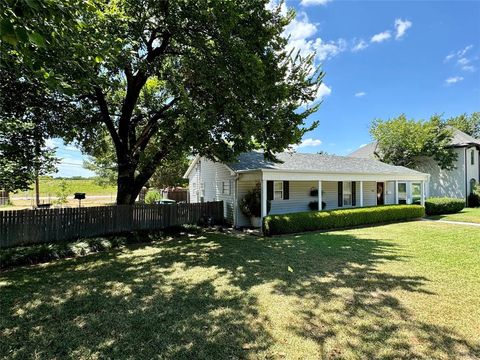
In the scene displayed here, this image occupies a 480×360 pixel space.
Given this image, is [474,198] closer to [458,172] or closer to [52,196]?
[458,172]

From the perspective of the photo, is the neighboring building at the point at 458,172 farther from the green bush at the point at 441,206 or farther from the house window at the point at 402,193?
the green bush at the point at 441,206

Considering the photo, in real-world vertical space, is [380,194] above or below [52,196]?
above

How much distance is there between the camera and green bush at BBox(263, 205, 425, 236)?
470 inches

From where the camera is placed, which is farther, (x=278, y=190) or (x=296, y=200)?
(x=296, y=200)

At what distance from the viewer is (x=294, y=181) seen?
1650cm

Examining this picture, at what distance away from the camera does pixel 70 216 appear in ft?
33.9

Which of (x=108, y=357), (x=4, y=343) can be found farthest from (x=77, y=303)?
(x=108, y=357)

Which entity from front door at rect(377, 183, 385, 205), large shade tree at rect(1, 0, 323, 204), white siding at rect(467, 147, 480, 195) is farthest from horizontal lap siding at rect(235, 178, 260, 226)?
white siding at rect(467, 147, 480, 195)

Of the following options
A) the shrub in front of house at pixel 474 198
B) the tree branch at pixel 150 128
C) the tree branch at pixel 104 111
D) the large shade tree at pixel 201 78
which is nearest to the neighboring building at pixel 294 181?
the large shade tree at pixel 201 78

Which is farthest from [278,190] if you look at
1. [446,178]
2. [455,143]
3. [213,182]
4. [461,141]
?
[461,141]

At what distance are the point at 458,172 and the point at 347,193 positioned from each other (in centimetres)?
1226

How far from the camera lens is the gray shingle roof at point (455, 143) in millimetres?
23178

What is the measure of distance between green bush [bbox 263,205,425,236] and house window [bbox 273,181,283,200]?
9.39 feet

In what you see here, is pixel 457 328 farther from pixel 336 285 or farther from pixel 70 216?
pixel 70 216
